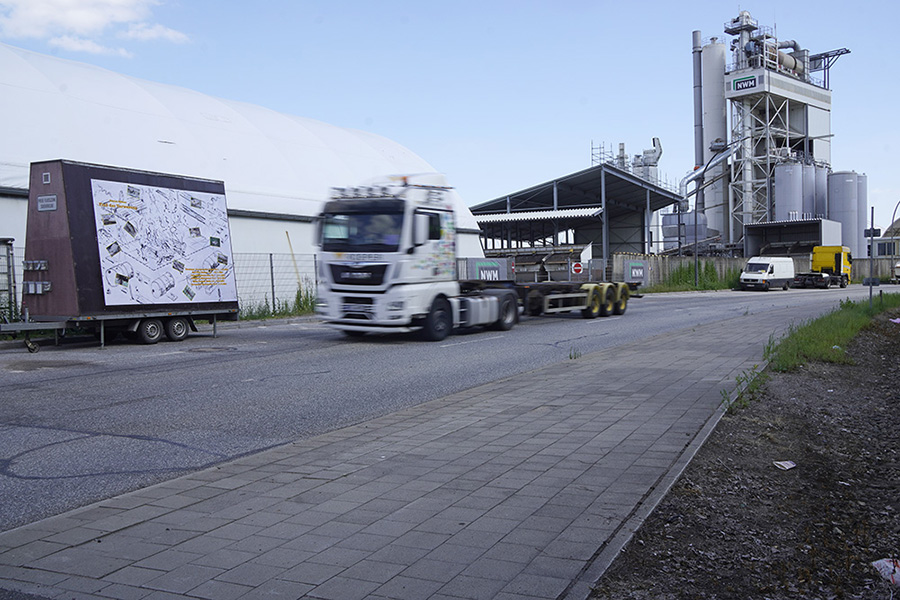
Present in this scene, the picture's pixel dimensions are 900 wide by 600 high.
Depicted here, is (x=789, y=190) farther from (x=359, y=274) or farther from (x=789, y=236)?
(x=359, y=274)

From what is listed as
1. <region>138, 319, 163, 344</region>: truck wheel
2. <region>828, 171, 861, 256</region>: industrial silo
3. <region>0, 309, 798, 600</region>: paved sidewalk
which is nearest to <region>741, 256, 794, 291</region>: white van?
<region>828, 171, 861, 256</region>: industrial silo

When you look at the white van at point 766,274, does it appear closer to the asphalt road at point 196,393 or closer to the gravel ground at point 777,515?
the asphalt road at point 196,393

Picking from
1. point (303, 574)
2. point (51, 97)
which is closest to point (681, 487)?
point (303, 574)

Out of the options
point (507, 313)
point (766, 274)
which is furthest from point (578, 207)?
point (507, 313)

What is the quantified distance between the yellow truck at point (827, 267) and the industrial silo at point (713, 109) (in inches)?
888

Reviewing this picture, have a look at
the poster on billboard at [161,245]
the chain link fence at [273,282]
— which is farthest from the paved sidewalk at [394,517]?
the chain link fence at [273,282]

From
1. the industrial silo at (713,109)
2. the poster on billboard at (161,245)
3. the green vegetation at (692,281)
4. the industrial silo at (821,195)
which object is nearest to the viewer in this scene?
the poster on billboard at (161,245)

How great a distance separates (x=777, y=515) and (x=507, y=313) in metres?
15.6

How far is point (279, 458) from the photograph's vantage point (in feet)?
20.3

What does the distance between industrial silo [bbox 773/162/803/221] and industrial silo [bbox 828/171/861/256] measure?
15.5 ft

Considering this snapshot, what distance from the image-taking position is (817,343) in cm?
1277

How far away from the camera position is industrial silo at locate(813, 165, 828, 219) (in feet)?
235

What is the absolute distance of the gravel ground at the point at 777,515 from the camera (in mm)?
3713

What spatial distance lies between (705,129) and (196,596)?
81.6 m
